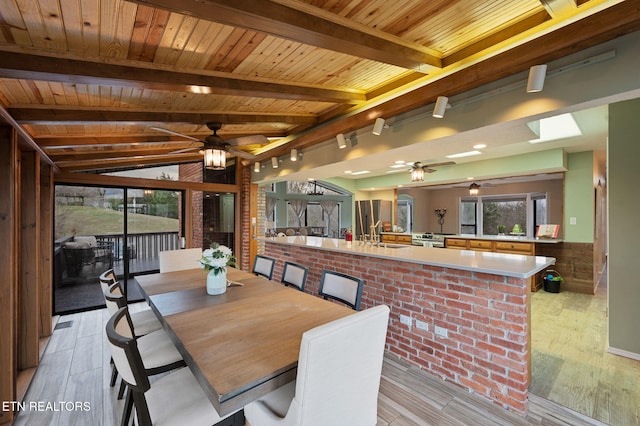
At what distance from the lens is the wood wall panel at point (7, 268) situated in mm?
2041

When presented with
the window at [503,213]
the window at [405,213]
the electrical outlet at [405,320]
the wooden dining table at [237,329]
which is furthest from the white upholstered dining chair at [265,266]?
the window at [405,213]

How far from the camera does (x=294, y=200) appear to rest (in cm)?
1218

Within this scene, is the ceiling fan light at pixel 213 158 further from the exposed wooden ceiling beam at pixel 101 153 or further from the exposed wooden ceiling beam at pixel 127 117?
the exposed wooden ceiling beam at pixel 101 153

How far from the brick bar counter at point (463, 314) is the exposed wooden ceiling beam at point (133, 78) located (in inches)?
75.2

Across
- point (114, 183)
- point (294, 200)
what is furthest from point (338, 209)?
point (114, 183)

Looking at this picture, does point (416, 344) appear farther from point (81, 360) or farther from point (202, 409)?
point (81, 360)

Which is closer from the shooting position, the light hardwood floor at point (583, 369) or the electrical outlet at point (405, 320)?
the light hardwood floor at point (583, 369)

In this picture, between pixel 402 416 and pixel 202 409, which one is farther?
pixel 402 416

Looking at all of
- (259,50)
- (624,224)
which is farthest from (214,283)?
(624,224)

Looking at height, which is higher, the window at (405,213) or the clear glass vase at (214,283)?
the window at (405,213)

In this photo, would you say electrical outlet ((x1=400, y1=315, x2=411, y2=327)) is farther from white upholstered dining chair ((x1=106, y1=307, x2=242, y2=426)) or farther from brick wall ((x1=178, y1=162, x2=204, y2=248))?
brick wall ((x1=178, y1=162, x2=204, y2=248))

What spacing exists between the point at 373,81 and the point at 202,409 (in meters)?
3.02

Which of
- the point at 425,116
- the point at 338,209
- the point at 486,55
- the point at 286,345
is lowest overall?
the point at 286,345

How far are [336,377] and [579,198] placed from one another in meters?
6.23
